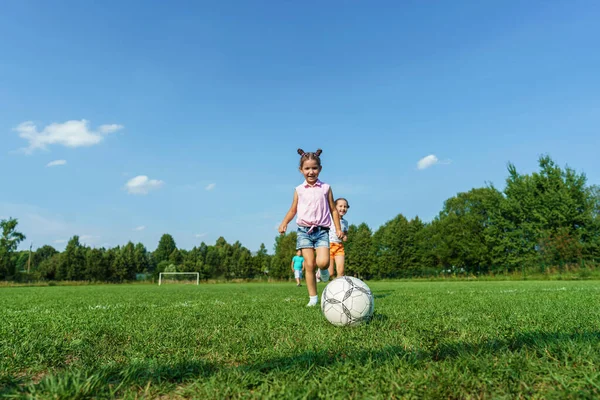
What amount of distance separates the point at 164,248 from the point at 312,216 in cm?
8966

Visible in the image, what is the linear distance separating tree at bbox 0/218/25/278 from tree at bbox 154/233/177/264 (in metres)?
36.6

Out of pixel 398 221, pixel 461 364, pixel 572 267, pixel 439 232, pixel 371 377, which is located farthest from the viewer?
pixel 398 221

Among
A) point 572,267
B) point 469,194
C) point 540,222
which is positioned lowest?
point 572,267

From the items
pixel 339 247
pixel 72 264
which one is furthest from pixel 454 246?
pixel 72 264

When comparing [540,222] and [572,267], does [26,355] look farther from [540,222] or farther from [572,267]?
[540,222]

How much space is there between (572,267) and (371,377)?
33733mm

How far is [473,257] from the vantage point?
168 ft

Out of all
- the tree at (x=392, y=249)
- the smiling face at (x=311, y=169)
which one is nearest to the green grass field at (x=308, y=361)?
the smiling face at (x=311, y=169)

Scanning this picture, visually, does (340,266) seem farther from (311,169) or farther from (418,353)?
(418,353)

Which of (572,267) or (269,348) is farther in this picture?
(572,267)

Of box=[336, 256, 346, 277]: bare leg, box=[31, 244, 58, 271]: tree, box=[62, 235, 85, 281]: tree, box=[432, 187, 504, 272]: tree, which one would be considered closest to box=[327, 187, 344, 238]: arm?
box=[336, 256, 346, 277]: bare leg

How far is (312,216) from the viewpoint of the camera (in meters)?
5.88

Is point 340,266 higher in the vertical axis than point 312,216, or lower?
lower

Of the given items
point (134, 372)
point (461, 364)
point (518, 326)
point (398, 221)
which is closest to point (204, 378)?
point (134, 372)
